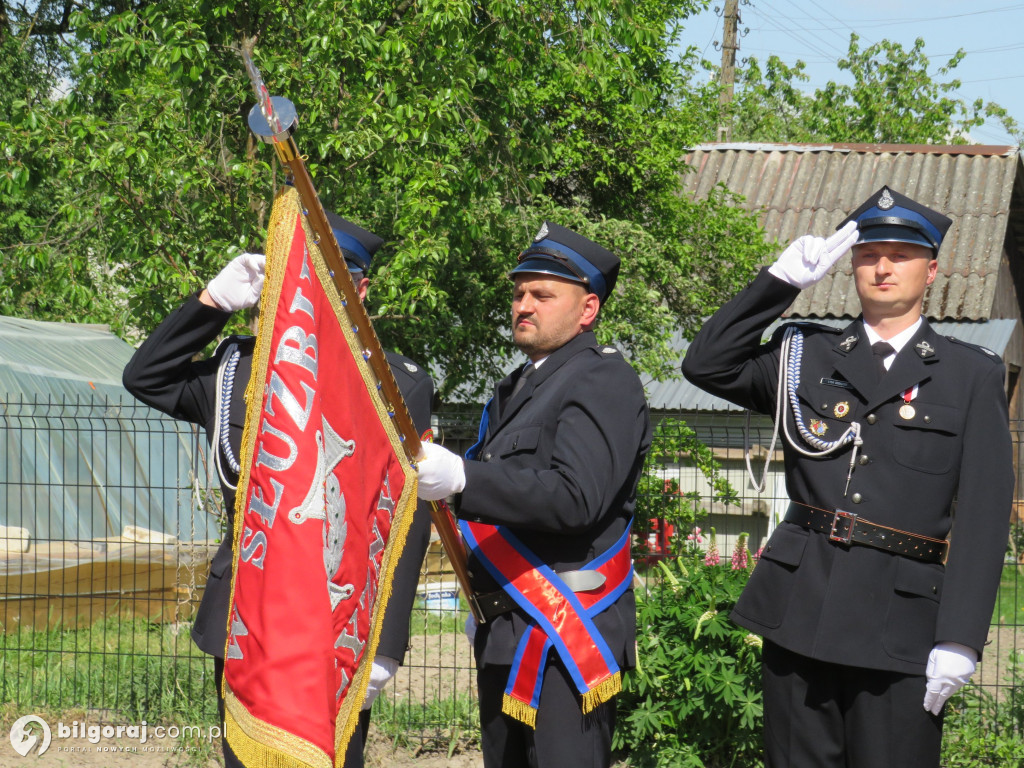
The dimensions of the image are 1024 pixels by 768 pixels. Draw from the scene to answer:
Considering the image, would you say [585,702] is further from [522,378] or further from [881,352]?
[881,352]

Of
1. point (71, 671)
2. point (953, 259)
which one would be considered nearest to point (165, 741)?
point (71, 671)

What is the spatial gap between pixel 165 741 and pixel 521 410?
3.58m

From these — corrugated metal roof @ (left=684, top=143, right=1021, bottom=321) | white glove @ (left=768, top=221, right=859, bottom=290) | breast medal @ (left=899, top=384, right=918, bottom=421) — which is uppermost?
corrugated metal roof @ (left=684, top=143, right=1021, bottom=321)

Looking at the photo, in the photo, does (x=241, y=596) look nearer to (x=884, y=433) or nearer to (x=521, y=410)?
(x=521, y=410)

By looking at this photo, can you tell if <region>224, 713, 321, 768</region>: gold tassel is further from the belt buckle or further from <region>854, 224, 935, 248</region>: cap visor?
<region>854, 224, 935, 248</region>: cap visor

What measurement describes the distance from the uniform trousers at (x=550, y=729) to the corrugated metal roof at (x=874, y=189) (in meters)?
9.55

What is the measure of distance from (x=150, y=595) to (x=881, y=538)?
5.94m

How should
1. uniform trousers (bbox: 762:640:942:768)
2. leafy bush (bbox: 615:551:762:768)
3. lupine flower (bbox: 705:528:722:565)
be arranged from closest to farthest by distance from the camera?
uniform trousers (bbox: 762:640:942:768), leafy bush (bbox: 615:551:762:768), lupine flower (bbox: 705:528:722:565)

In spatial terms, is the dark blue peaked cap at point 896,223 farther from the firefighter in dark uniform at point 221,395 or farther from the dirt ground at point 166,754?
the dirt ground at point 166,754

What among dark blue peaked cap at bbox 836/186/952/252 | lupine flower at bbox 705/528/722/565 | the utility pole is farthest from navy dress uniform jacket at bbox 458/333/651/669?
the utility pole

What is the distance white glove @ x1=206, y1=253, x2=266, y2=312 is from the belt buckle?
1.65 metres

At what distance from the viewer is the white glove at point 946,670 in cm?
269

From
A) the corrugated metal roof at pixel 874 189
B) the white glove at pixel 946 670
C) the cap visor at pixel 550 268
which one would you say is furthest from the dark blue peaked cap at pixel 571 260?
the corrugated metal roof at pixel 874 189

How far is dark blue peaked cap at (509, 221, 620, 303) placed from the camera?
3037 mm
